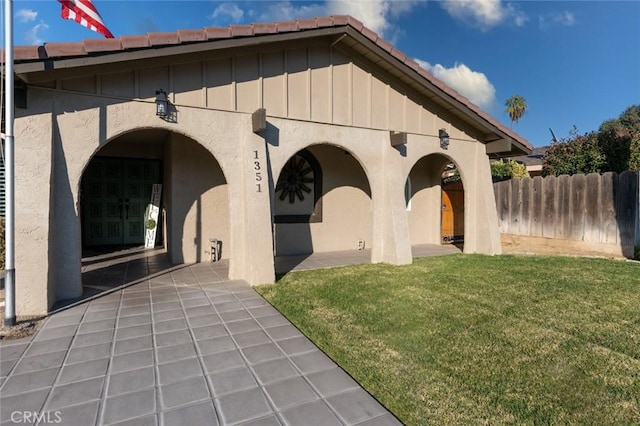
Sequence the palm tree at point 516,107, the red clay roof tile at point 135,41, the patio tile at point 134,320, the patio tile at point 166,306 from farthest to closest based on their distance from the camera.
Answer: the palm tree at point 516,107 → the red clay roof tile at point 135,41 → the patio tile at point 166,306 → the patio tile at point 134,320

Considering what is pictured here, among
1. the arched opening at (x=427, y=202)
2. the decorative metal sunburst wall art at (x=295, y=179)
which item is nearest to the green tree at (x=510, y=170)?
the arched opening at (x=427, y=202)

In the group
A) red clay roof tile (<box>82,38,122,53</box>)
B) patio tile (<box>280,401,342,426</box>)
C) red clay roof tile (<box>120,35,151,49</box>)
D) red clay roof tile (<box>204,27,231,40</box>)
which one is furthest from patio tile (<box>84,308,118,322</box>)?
red clay roof tile (<box>204,27,231,40</box>)

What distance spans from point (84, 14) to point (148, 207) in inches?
266

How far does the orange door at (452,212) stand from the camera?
1177cm

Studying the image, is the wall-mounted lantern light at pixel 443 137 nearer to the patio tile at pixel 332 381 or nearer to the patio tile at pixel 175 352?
the patio tile at pixel 332 381

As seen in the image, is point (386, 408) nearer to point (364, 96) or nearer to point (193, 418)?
point (193, 418)

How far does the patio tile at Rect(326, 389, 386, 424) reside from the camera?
2363 millimetres

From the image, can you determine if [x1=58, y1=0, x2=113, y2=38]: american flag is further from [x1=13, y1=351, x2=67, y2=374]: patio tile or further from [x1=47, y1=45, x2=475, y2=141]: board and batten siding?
[x1=13, y1=351, x2=67, y2=374]: patio tile

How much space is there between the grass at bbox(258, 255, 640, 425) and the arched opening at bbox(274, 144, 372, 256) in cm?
242

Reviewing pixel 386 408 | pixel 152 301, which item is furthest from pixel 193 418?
pixel 152 301

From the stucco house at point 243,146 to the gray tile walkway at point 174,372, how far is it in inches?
51.9

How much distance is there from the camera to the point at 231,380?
2.84m

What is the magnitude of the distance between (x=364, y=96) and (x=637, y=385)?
6788 mm

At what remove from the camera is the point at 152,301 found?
493 cm
